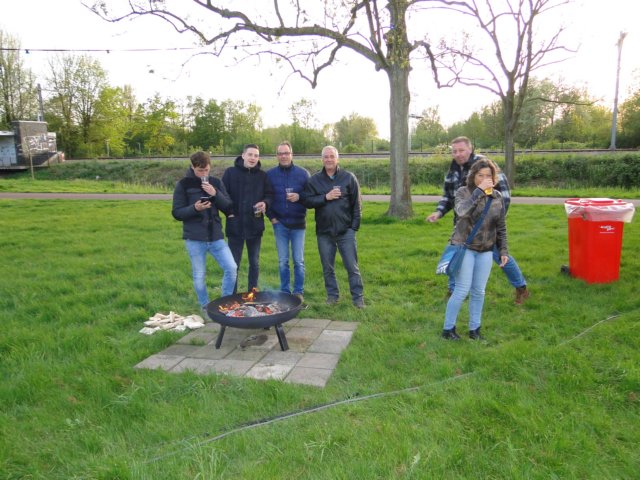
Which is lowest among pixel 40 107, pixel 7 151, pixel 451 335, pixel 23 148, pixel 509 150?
pixel 451 335

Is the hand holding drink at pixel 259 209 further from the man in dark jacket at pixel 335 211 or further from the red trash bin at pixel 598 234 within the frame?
the red trash bin at pixel 598 234

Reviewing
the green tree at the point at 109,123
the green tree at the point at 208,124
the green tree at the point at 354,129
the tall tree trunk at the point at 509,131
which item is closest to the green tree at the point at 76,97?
the green tree at the point at 109,123

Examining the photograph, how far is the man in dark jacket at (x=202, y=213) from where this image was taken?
197 inches

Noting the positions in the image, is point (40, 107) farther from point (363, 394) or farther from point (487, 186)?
point (363, 394)

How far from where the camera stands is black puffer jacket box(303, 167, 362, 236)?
550 centimetres

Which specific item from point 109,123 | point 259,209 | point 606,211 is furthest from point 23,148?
point 606,211

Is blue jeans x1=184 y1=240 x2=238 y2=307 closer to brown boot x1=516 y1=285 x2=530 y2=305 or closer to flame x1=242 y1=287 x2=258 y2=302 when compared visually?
flame x1=242 y1=287 x2=258 y2=302

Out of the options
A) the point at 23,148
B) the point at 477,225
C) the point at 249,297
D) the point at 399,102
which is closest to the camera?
the point at 477,225

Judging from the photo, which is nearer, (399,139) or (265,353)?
(265,353)

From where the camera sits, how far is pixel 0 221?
1245cm

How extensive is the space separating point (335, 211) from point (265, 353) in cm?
187

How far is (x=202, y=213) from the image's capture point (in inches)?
201

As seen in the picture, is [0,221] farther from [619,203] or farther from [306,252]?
[619,203]

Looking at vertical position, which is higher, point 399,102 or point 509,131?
point 399,102
